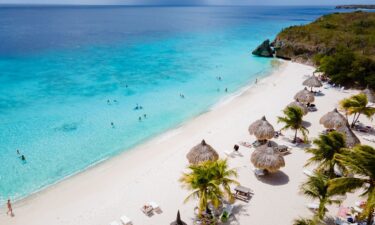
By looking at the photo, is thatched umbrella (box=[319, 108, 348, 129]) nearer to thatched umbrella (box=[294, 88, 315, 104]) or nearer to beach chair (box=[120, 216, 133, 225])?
thatched umbrella (box=[294, 88, 315, 104])

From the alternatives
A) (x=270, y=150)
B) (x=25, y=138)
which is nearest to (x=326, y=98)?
(x=270, y=150)

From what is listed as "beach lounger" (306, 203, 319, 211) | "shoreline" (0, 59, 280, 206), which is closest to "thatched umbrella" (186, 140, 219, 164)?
"beach lounger" (306, 203, 319, 211)

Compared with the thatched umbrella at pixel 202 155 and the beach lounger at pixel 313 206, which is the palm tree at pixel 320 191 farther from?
the thatched umbrella at pixel 202 155

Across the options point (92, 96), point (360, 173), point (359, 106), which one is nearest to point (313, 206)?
point (360, 173)

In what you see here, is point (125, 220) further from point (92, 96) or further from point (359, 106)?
point (92, 96)

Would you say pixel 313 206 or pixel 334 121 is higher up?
pixel 334 121
